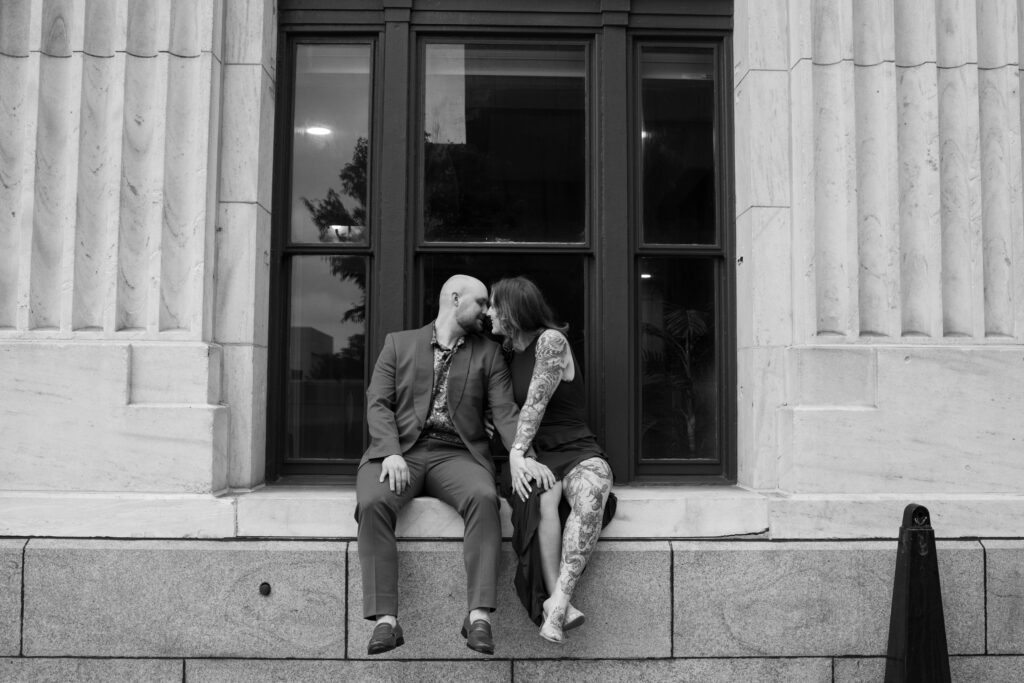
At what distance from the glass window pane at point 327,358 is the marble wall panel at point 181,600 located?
0.90 metres

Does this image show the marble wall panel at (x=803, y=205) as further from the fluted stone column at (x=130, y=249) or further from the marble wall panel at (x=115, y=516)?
the marble wall panel at (x=115, y=516)

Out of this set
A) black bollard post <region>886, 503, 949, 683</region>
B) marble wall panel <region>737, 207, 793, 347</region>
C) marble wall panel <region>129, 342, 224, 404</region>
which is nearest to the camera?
black bollard post <region>886, 503, 949, 683</region>

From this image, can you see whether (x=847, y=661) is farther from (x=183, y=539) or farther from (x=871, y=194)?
(x=183, y=539)

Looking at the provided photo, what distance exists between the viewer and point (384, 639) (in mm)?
3934

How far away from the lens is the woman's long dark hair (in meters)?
4.64

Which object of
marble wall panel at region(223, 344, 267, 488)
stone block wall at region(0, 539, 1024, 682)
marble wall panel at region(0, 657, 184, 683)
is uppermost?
marble wall panel at region(223, 344, 267, 488)

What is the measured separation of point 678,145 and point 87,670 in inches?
188

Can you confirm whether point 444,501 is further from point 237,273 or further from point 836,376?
point 836,376

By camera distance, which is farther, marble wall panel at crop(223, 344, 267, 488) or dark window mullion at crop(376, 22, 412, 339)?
dark window mullion at crop(376, 22, 412, 339)

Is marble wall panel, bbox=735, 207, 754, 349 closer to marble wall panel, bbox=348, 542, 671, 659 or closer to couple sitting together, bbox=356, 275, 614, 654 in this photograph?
couple sitting together, bbox=356, 275, 614, 654

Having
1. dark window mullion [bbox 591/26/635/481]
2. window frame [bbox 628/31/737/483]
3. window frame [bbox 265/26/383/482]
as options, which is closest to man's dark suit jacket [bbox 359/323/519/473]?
window frame [bbox 265/26/383/482]

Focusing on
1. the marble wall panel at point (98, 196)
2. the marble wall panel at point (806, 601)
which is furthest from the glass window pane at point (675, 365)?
the marble wall panel at point (98, 196)

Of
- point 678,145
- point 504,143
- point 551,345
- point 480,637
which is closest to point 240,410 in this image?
point 551,345

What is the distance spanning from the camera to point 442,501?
4520mm
